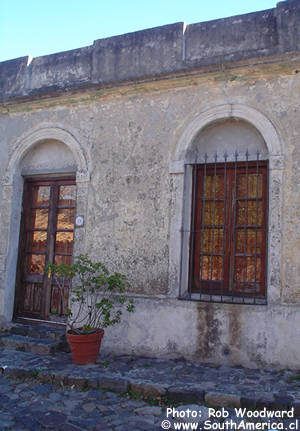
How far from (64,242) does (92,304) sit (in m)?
1.21

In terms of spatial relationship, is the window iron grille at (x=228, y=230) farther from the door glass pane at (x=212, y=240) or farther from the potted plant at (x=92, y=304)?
the potted plant at (x=92, y=304)

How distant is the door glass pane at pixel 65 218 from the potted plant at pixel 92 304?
0.86 m

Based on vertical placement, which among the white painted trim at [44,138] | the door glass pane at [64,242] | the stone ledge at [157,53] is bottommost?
the door glass pane at [64,242]

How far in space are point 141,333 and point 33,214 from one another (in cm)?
282

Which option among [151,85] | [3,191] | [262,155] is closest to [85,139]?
[151,85]

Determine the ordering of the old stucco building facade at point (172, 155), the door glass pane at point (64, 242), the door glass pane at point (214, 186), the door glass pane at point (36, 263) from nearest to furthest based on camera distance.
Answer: the old stucco building facade at point (172, 155) < the door glass pane at point (214, 186) < the door glass pane at point (64, 242) < the door glass pane at point (36, 263)

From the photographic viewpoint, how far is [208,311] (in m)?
5.07

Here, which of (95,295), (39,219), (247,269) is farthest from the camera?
(39,219)

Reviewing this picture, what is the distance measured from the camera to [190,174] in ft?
18.4

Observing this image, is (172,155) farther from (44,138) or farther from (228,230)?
(44,138)

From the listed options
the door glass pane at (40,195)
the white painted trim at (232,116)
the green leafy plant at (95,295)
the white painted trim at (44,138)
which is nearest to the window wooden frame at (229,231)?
the white painted trim at (232,116)

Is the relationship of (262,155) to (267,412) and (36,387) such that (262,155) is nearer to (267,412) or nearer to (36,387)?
(267,412)

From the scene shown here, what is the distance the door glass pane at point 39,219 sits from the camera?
6719 millimetres

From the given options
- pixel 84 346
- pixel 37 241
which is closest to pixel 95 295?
pixel 84 346
